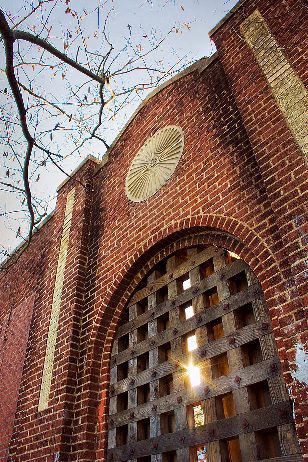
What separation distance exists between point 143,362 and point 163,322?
0.47 m

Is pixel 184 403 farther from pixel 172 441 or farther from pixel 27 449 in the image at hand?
pixel 27 449

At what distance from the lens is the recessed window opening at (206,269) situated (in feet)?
12.3

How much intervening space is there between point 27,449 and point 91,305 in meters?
1.79

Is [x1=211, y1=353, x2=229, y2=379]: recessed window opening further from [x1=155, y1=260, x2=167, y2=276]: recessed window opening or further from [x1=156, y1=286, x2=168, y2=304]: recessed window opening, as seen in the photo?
[x1=155, y1=260, x2=167, y2=276]: recessed window opening

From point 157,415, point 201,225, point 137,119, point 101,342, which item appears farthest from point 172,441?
point 137,119

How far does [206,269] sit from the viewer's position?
381 cm

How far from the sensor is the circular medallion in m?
4.62

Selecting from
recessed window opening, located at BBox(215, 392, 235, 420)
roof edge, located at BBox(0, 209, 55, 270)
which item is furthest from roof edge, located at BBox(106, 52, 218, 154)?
recessed window opening, located at BBox(215, 392, 235, 420)

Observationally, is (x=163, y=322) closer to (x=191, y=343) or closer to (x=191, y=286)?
(x=191, y=343)

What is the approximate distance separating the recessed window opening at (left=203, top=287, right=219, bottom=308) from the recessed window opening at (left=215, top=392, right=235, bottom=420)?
801 millimetres

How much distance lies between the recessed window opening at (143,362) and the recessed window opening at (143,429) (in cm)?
49

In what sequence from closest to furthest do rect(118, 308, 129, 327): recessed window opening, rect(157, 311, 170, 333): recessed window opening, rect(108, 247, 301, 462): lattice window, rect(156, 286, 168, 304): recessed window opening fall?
1. rect(108, 247, 301, 462): lattice window
2. rect(157, 311, 170, 333): recessed window opening
3. rect(156, 286, 168, 304): recessed window opening
4. rect(118, 308, 129, 327): recessed window opening

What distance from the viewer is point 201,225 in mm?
3760

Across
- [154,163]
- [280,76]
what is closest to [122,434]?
[154,163]
